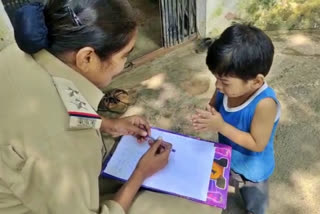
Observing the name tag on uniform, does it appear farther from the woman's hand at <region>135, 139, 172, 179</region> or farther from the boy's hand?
the boy's hand

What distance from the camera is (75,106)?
843 mm

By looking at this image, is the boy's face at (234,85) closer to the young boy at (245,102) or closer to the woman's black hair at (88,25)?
the young boy at (245,102)

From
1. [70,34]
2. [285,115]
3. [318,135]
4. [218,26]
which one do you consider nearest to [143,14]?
[218,26]

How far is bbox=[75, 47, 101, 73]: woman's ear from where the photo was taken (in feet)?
2.85

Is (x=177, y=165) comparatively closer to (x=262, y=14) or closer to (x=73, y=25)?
(x=73, y=25)

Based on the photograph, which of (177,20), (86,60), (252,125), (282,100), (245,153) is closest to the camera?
(86,60)

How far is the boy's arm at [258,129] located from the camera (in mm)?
1178

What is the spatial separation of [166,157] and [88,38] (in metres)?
0.54

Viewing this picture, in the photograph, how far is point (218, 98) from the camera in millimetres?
1396

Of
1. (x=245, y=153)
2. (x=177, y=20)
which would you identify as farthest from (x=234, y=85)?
(x=177, y=20)

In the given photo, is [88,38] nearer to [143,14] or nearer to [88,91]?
[88,91]

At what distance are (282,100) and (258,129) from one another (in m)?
1.05

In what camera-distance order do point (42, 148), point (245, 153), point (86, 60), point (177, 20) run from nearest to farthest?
1. point (42, 148)
2. point (86, 60)
3. point (245, 153)
4. point (177, 20)

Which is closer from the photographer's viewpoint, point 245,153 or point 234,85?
point 234,85
